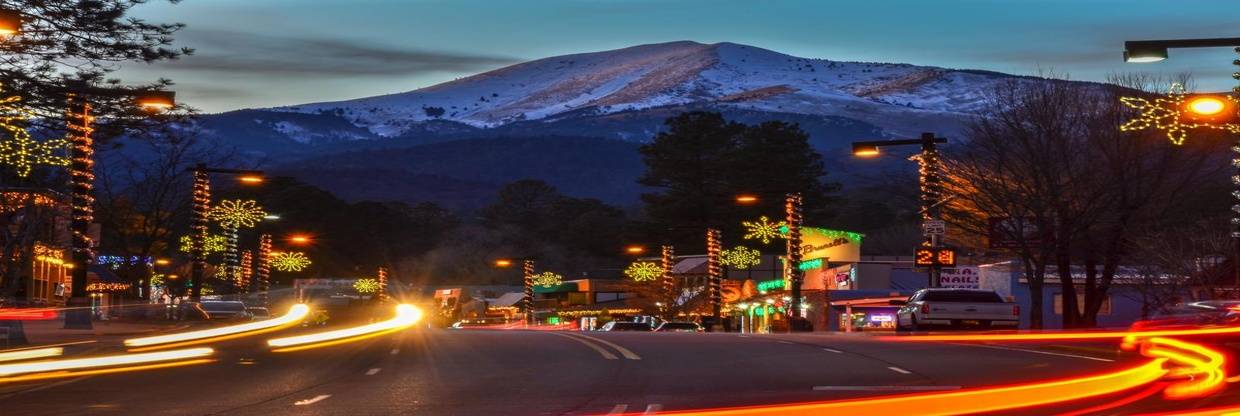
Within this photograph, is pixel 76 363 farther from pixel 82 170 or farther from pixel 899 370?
pixel 899 370

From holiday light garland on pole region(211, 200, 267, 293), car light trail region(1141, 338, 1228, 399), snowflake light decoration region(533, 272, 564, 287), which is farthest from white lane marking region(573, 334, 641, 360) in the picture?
snowflake light decoration region(533, 272, 564, 287)

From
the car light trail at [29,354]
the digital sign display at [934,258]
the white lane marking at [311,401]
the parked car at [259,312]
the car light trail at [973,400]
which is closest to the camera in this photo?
the car light trail at [973,400]

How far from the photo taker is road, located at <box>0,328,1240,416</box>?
18.8m

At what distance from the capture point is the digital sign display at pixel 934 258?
45.6 meters

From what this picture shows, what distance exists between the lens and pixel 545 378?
937 inches

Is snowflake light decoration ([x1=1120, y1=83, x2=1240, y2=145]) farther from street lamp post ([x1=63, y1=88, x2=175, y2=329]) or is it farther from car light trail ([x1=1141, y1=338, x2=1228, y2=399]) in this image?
street lamp post ([x1=63, y1=88, x2=175, y2=329])

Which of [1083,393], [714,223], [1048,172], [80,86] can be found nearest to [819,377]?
[1083,393]

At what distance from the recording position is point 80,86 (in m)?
29.5

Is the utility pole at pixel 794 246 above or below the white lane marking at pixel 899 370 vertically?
above

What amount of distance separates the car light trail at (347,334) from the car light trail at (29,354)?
600 centimetres

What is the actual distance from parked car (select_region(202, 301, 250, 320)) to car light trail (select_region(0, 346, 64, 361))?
26290 mm

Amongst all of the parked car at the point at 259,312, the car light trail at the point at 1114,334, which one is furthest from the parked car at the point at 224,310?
the car light trail at the point at 1114,334

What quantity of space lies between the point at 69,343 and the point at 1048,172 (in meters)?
32.2

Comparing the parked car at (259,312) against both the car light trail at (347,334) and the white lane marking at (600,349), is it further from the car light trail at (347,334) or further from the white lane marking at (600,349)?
the white lane marking at (600,349)
